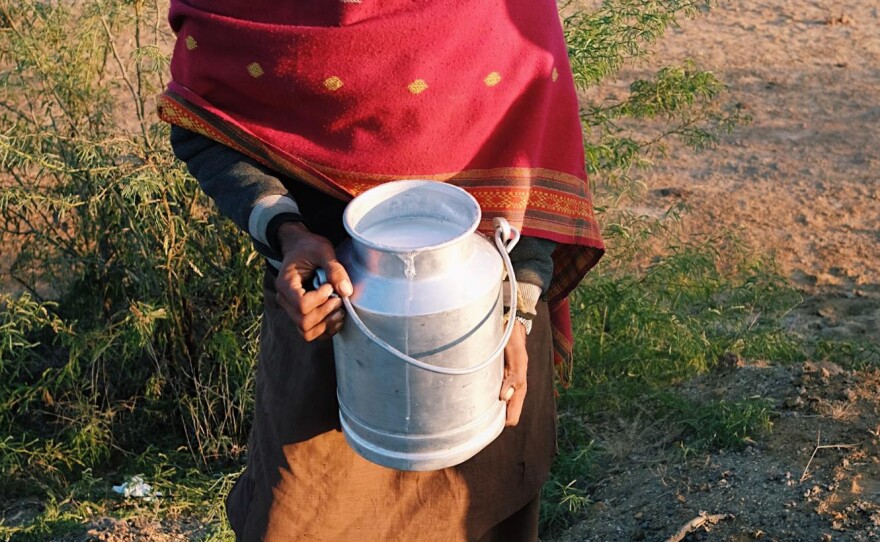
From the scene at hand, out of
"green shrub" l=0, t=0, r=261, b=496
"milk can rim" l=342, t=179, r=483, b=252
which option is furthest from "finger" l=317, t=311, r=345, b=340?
"green shrub" l=0, t=0, r=261, b=496

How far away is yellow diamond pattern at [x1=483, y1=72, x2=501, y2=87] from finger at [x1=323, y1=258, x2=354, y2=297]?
498 mm

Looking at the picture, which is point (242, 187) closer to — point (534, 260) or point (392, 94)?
point (392, 94)

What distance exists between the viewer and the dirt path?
3.10 m

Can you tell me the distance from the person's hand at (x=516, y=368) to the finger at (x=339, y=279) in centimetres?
42

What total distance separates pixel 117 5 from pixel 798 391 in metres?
2.69

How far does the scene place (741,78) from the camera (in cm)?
720

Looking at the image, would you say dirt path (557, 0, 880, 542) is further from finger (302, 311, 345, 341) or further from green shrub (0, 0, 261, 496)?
finger (302, 311, 345, 341)

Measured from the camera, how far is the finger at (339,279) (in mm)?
1612

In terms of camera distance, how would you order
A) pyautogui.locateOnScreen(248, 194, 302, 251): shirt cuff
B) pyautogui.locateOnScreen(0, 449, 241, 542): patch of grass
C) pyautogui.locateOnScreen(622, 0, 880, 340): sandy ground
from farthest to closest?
1. pyautogui.locateOnScreen(622, 0, 880, 340): sandy ground
2. pyautogui.locateOnScreen(0, 449, 241, 542): patch of grass
3. pyautogui.locateOnScreen(248, 194, 302, 251): shirt cuff

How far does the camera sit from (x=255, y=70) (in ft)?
6.26

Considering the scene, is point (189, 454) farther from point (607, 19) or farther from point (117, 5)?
point (607, 19)

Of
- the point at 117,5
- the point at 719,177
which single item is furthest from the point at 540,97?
the point at 719,177

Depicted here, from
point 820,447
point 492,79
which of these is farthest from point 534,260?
point 820,447

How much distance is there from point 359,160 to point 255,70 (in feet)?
0.82
